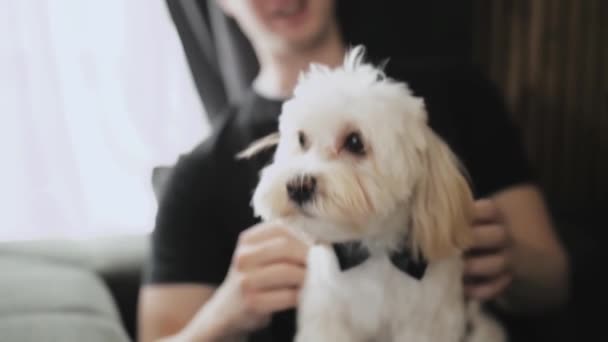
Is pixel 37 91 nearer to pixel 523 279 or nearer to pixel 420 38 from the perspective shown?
pixel 420 38

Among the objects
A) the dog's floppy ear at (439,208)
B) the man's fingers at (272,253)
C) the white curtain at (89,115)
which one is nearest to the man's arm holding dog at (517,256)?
the dog's floppy ear at (439,208)

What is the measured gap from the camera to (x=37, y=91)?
4.94 ft

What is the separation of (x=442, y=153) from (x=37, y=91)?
1.05 m

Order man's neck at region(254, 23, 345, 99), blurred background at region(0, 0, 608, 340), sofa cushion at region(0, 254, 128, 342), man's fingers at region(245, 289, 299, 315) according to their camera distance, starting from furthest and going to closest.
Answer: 1. blurred background at region(0, 0, 608, 340)
2. man's neck at region(254, 23, 345, 99)
3. sofa cushion at region(0, 254, 128, 342)
4. man's fingers at region(245, 289, 299, 315)

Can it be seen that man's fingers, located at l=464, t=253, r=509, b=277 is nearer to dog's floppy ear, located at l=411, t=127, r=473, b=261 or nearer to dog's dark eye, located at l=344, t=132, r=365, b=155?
dog's floppy ear, located at l=411, t=127, r=473, b=261

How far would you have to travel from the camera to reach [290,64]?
3.77 feet

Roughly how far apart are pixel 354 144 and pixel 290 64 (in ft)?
1.24

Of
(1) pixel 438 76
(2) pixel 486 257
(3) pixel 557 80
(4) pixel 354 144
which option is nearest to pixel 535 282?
(2) pixel 486 257

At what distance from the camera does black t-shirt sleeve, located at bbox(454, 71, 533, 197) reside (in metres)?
1.17

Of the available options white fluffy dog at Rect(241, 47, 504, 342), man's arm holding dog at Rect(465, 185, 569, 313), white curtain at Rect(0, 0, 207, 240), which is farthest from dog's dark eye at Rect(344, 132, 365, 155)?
white curtain at Rect(0, 0, 207, 240)

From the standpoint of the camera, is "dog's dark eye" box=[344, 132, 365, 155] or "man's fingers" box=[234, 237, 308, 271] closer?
"dog's dark eye" box=[344, 132, 365, 155]

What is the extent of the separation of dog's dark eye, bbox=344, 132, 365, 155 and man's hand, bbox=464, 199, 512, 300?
8.9 inches

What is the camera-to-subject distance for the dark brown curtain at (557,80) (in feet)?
5.62

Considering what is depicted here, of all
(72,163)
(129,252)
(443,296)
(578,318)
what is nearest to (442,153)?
(443,296)
